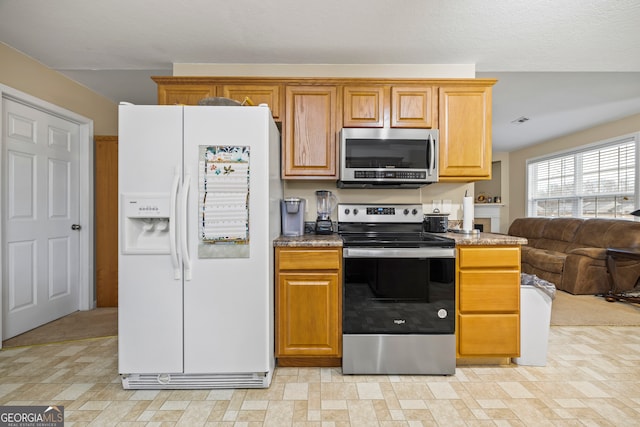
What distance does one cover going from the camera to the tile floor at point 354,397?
164 centimetres

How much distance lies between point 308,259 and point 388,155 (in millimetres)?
1007

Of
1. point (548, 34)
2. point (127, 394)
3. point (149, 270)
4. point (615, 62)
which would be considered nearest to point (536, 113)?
point (615, 62)

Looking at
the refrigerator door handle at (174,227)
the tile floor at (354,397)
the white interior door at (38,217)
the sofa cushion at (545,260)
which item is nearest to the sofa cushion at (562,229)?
the sofa cushion at (545,260)

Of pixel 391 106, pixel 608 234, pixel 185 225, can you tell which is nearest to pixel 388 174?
pixel 391 106

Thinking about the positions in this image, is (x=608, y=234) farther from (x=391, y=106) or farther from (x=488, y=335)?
(x=391, y=106)

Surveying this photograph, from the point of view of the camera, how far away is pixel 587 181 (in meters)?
5.25

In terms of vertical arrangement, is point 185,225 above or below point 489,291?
above

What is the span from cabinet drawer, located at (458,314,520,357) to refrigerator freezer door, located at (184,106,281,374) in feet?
4.30

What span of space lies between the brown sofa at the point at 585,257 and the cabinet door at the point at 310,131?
3697 millimetres

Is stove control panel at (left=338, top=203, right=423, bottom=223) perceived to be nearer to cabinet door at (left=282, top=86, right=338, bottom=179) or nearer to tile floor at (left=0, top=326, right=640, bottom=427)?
cabinet door at (left=282, top=86, right=338, bottom=179)

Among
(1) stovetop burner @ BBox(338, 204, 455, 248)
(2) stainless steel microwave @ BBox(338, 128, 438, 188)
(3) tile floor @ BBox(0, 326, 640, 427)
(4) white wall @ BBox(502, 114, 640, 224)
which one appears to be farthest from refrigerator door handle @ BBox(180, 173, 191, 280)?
A: (4) white wall @ BBox(502, 114, 640, 224)

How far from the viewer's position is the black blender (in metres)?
2.50

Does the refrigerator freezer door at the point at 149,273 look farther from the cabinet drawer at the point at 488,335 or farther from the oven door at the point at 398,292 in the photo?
the cabinet drawer at the point at 488,335

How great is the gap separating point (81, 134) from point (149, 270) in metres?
2.45
